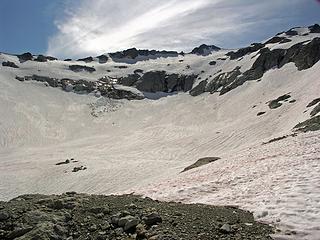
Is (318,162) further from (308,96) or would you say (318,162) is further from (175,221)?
Answer: (308,96)

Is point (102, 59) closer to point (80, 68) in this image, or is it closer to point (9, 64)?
point (80, 68)

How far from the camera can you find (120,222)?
35.3ft

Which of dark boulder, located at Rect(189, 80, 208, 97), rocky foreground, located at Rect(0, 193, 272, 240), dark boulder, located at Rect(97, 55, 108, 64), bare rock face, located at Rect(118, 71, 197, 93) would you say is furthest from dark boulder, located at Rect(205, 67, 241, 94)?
rocky foreground, located at Rect(0, 193, 272, 240)

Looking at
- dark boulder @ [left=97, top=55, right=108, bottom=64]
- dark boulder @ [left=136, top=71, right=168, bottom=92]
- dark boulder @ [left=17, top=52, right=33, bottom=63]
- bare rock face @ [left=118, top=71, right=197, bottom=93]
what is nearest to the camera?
bare rock face @ [left=118, top=71, right=197, bottom=93]

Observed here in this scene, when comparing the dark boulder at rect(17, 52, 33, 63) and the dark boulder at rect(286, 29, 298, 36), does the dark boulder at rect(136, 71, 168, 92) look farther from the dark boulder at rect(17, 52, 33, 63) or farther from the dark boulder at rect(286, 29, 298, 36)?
the dark boulder at rect(286, 29, 298, 36)

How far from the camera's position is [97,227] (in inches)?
422

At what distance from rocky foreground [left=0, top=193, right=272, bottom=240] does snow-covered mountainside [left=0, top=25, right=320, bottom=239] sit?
1187 mm

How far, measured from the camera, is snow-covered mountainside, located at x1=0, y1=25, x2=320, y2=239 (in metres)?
16.6

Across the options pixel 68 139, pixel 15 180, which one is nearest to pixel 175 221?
pixel 15 180

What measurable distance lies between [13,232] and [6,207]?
2.13 m

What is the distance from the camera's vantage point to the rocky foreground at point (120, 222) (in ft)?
33.0

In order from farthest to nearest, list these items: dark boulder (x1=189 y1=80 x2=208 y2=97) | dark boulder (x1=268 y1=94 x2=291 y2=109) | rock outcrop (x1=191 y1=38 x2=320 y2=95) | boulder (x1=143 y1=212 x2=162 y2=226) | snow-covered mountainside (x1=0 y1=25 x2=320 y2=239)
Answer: dark boulder (x1=189 y1=80 x2=208 y2=97) < rock outcrop (x1=191 y1=38 x2=320 y2=95) < dark boulder (x1=268 y1=94 x2=291 y2=109) < snow-covered mountainside (x1=0 y1=25 x2=320 y2=239) < boulder (x1=143 y1=212 x2=162 y2=226)

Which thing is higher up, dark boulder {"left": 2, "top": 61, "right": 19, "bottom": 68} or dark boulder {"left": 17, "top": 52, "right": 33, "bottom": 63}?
dark boulder {"left": 17, "top": 52, "right": 33, "bottom": 63}

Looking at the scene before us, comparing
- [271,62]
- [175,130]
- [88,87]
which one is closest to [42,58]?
[88,87]
